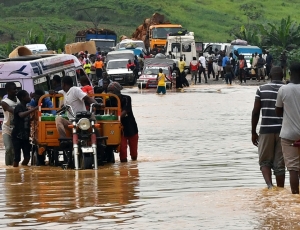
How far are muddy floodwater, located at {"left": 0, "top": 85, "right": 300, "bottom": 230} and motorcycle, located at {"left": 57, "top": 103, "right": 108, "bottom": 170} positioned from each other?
0.90ft

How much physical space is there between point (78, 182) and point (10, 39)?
2650 inches

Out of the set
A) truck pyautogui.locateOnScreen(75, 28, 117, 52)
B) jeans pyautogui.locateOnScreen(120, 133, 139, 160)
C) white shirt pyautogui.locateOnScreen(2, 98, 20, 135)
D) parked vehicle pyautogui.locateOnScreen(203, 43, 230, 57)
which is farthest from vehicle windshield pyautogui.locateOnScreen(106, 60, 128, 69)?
white shirt pyautogui.locateOnScreen(2, 98, 20, 135)

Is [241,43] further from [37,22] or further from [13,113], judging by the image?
[13,113]

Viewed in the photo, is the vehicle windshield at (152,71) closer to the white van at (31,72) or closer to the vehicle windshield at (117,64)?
the vehicle windshield at (117,64)

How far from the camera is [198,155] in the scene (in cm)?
1711

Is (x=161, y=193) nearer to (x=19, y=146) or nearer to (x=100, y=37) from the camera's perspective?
(x=19, y=146)

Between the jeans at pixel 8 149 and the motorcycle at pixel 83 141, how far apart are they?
1.43m

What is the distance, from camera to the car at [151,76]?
44.3 metres

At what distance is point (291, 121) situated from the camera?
35.0 ft

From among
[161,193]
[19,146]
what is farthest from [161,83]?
[161,193]

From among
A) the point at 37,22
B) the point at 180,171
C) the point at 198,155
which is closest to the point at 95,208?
the point at 180,171

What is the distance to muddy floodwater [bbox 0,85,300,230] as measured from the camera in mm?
9398

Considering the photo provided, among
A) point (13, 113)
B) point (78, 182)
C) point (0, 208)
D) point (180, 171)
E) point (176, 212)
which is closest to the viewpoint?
point (176, 212)

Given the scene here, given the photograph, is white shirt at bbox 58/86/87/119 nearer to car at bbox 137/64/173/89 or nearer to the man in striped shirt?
the man in striped shirt
